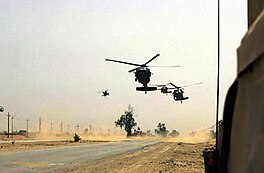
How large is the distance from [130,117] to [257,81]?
176 metres

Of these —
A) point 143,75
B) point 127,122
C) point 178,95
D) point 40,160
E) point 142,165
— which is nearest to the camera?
point 142,165

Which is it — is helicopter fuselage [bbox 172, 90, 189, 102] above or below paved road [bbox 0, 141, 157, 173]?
above

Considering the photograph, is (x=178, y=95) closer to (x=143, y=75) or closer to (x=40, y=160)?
(x=143, y=75)

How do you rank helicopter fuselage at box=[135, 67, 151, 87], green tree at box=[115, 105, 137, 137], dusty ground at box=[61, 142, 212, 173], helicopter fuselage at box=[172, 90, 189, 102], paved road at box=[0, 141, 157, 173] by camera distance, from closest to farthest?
dusty ground at box=[61, 142, 212, 173] < paved road at box=[0, 141, 157, 173] < helicopter fuselage at box=[135, 67, 151, 87] < helicopter fuselage at box=[172, 90, 189, 102] < green tree at box=[115, 105, 137, 137]

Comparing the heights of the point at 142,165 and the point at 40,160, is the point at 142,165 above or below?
above

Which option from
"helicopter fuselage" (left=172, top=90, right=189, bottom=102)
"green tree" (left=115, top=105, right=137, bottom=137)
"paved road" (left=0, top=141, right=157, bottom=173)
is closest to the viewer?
"paved road" (left=0, top=141, right=157, bottom=173)

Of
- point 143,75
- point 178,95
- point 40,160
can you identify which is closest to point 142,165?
point 40,160

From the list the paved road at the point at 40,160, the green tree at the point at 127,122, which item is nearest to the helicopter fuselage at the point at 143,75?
the paved road at the point at 40,160

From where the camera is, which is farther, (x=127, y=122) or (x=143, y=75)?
(x=127, y=122)

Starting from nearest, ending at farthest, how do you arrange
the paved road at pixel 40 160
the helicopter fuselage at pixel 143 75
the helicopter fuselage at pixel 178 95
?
the paved road at pixel 40 160 → the helicopter fuselage at pixel 143 75 → the helicopter fuselage at pixel 178 95

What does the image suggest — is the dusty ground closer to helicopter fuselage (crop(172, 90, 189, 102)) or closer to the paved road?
the paved road

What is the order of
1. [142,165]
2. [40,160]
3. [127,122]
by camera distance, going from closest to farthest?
[142,165], [40,160], [127,122]

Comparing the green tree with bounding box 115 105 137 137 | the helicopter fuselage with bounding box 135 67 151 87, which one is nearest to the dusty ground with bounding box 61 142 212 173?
the helicopter fuselage with bounding box 135 67 151 87

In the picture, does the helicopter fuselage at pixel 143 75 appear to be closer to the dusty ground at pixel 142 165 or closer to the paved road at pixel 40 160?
the paved road at pixel 40 160
